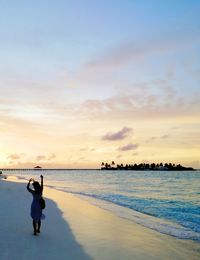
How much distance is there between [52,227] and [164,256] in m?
5.79

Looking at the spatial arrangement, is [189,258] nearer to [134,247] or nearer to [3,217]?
[134,247]

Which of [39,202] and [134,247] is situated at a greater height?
[39,202]

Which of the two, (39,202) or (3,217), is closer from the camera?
(39,202)

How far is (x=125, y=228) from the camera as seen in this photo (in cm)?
1712

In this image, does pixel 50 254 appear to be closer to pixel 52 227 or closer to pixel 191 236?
pixel 52 227

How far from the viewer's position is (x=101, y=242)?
13.2 meters

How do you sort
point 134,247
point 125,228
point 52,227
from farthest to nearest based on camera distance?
point 125,228
point 52,227
point 134,247

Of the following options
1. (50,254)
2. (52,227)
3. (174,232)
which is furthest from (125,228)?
(50,254)

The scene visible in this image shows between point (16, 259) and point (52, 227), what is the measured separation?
19.5 ft

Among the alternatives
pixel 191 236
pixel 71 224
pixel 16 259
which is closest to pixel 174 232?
pixel 191 236

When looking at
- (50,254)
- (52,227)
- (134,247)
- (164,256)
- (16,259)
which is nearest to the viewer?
(16,259)

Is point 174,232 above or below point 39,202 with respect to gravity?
below

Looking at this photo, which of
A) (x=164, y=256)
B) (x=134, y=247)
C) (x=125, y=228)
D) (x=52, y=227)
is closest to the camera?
(x=164, y=256)

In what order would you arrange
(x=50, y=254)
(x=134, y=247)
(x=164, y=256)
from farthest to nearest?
(x=134, y=247), (x=164, y=256), (x=50, y=254)
